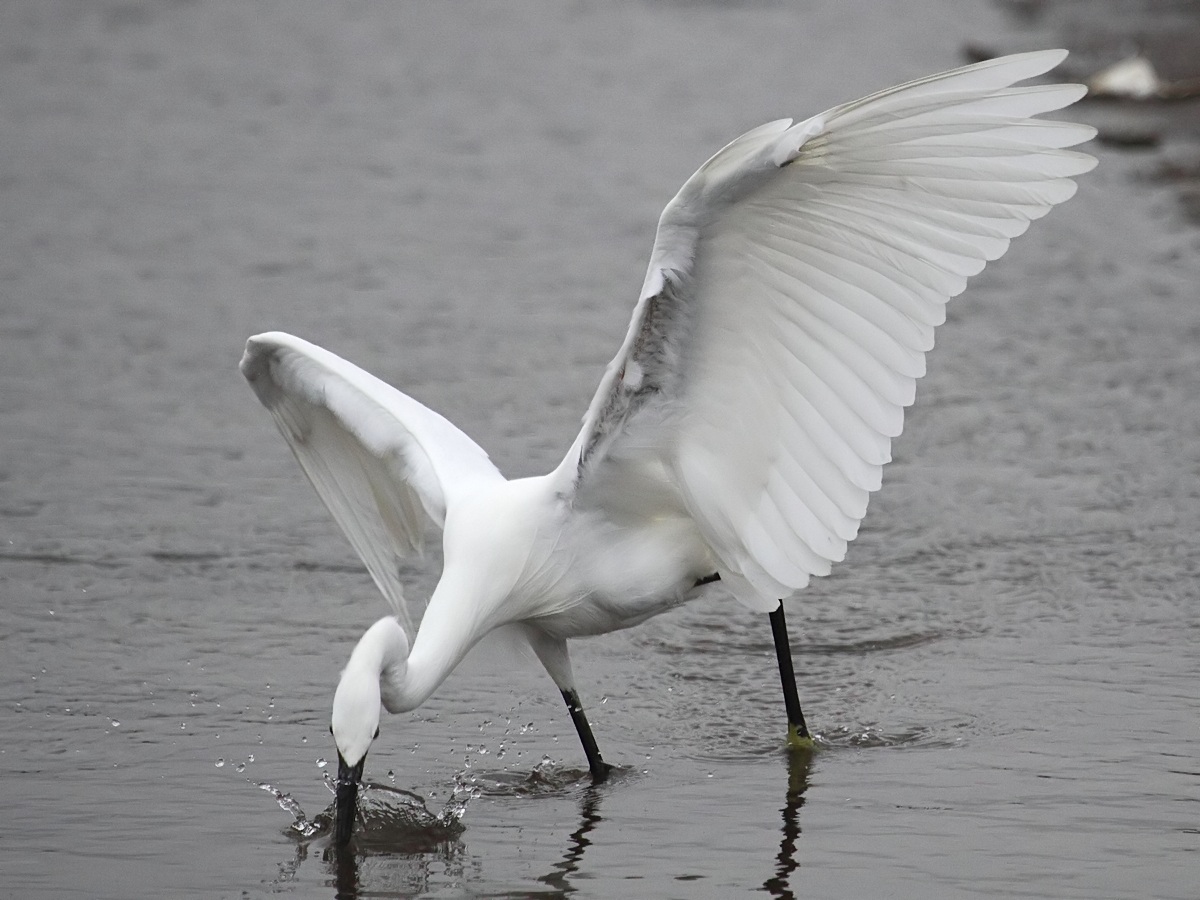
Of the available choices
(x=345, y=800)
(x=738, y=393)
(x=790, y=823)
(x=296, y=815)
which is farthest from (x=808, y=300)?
(x=296, y=815)

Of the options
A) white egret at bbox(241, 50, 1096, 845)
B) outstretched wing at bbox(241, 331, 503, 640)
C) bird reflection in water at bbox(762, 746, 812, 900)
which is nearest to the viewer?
white egret at bbox(241, 50, 1096, 845)

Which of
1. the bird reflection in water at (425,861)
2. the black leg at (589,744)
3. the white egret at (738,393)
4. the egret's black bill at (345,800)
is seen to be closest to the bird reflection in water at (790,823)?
the bird reflection in water at (425,861)

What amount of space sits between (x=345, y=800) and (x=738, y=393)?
59.7 inches

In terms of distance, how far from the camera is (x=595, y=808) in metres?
5.64

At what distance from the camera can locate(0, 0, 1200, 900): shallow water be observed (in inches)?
210

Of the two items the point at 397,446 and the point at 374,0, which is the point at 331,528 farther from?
the point at 374,0

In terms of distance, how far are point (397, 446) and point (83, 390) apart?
470 centimetres

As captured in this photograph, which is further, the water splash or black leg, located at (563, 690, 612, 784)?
black leg, located at (563, 690, 612, 784)

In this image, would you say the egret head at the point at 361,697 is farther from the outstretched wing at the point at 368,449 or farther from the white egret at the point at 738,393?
the outstretched wing at the point at 368,449

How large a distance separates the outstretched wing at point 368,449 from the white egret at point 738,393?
1cm

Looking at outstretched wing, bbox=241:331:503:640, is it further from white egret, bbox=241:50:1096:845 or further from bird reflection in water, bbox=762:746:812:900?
bird reflection in water, bbox=762:746:812:900

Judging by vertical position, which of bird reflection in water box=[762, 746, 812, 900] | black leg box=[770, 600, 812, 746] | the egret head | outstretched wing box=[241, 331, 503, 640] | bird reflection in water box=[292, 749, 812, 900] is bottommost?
bird reflection in water box=[292, 749, 812, 900]

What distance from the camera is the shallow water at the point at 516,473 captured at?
534cm

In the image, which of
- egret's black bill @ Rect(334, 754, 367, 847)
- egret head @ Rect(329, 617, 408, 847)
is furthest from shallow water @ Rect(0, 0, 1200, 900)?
egret head @ Rect(329, 617, 408, 847)
